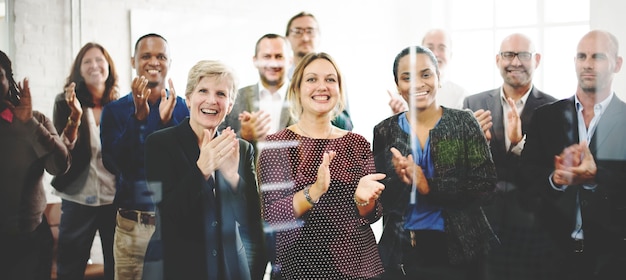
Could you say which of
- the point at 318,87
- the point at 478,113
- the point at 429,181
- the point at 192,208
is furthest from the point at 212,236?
the point at 478,113

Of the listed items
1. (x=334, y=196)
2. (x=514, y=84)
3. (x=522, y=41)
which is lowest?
(x=334, y=196)

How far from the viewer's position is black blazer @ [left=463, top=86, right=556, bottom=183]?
2902mm

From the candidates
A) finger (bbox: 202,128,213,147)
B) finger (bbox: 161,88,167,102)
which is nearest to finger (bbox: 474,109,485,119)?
finger (bbox: 202,128,213,147)

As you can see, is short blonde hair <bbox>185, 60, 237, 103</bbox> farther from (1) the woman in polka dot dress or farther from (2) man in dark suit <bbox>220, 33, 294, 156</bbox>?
(1) the woman in polka dot dress

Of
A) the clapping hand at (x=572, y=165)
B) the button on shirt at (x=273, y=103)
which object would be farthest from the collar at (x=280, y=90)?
the clapping hand at (x=572, y=165)

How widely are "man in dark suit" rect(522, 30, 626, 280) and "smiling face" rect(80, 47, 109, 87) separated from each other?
91.9 inches

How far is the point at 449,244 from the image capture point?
9.32 ft

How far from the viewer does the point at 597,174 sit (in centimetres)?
288

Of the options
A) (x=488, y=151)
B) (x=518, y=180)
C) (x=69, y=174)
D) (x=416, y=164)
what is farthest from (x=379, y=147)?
(x=69, y=174)

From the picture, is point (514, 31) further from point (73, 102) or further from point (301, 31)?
point (73, 102)

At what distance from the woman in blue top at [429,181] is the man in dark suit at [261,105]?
57 cm

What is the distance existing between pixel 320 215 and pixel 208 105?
819 millimetres

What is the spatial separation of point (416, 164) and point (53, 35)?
2065 millimetres

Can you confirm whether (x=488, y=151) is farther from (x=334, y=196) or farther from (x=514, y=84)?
(x=334, y=196)
